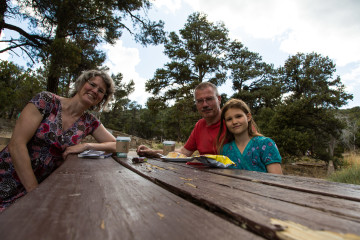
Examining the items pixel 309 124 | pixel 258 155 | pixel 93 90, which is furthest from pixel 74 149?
pixel 309 124

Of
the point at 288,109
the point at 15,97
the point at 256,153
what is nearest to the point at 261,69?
the point at 288,109

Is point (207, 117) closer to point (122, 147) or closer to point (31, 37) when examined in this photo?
point (122, 147)

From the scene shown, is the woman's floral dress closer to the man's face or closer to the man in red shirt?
the man in red shirt

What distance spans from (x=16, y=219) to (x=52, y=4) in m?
5.61

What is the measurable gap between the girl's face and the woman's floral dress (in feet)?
4.61

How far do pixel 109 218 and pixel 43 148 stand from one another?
1.57m

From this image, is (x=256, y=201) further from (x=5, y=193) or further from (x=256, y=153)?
(x=5, y=193)

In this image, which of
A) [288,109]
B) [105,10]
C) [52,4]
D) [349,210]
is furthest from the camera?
[288,109]

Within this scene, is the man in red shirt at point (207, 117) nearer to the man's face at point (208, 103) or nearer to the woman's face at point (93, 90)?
the man's face at point (208, 103)

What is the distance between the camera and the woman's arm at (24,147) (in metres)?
1.38

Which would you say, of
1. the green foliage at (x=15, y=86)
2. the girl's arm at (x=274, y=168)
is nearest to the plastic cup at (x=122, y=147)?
the girl's arm at (x=274, y=168)

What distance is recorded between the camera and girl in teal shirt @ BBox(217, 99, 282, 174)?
1535 millimetres

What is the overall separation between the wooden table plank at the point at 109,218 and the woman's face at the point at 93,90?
1.50 meters

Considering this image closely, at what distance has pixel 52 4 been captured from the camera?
448 cm
